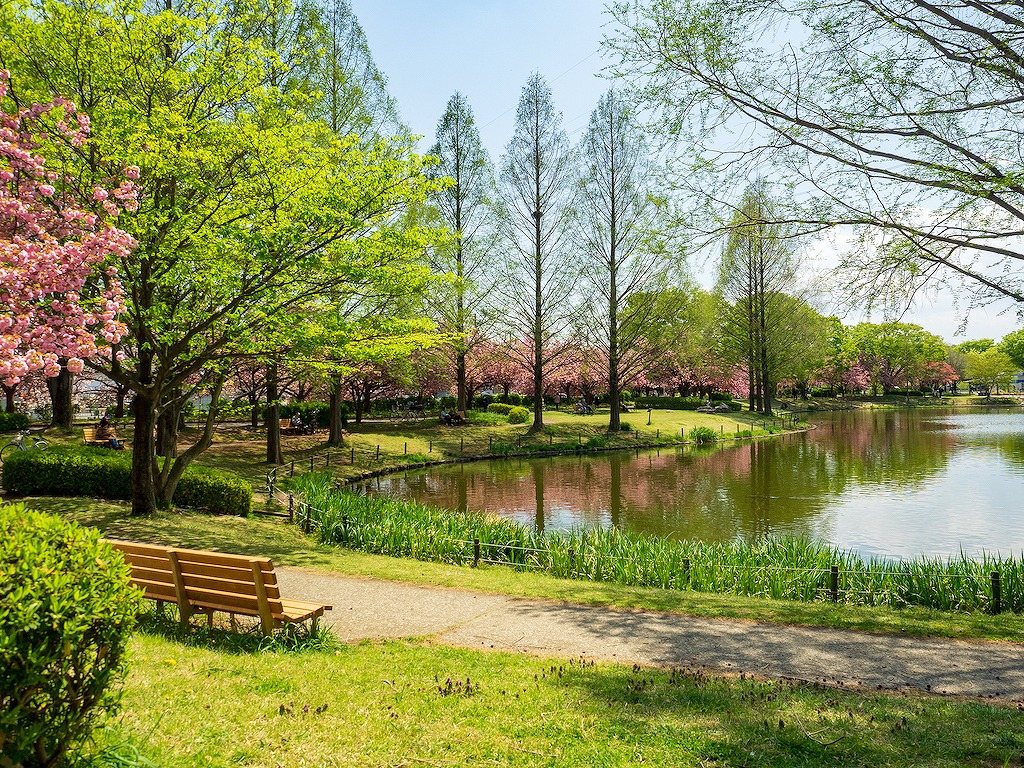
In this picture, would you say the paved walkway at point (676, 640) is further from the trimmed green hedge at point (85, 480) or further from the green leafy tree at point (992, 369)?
the green leafy tree at point (992, 369)

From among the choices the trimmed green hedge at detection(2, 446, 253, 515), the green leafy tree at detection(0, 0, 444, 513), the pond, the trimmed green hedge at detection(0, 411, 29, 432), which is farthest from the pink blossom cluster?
the trimmed green hedge at detection(0, 411, 29, 432)

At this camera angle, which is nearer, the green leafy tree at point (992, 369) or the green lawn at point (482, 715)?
the green lawn at point (482, 715)

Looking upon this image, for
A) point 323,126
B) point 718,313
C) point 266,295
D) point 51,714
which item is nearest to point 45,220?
point 266,295

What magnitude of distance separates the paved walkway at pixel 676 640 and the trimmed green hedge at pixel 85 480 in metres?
7.08

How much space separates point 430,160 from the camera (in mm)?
12008

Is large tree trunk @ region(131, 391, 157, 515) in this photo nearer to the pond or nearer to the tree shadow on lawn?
the pond

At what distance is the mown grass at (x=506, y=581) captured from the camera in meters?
8.21

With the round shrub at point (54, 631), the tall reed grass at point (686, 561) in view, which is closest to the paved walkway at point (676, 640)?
the tall reed grass at point (686, 561)

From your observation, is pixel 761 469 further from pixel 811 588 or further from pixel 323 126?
pixel 323 126

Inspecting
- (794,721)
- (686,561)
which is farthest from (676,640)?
(686,561)

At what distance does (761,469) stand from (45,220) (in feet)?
83.4

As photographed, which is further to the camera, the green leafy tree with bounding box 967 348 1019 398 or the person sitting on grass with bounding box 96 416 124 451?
the green leafy tree with bounding box 967 348 1019 398

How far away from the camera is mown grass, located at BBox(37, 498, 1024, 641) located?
8.21m

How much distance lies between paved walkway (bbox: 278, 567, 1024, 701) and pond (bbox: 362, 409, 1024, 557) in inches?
285
